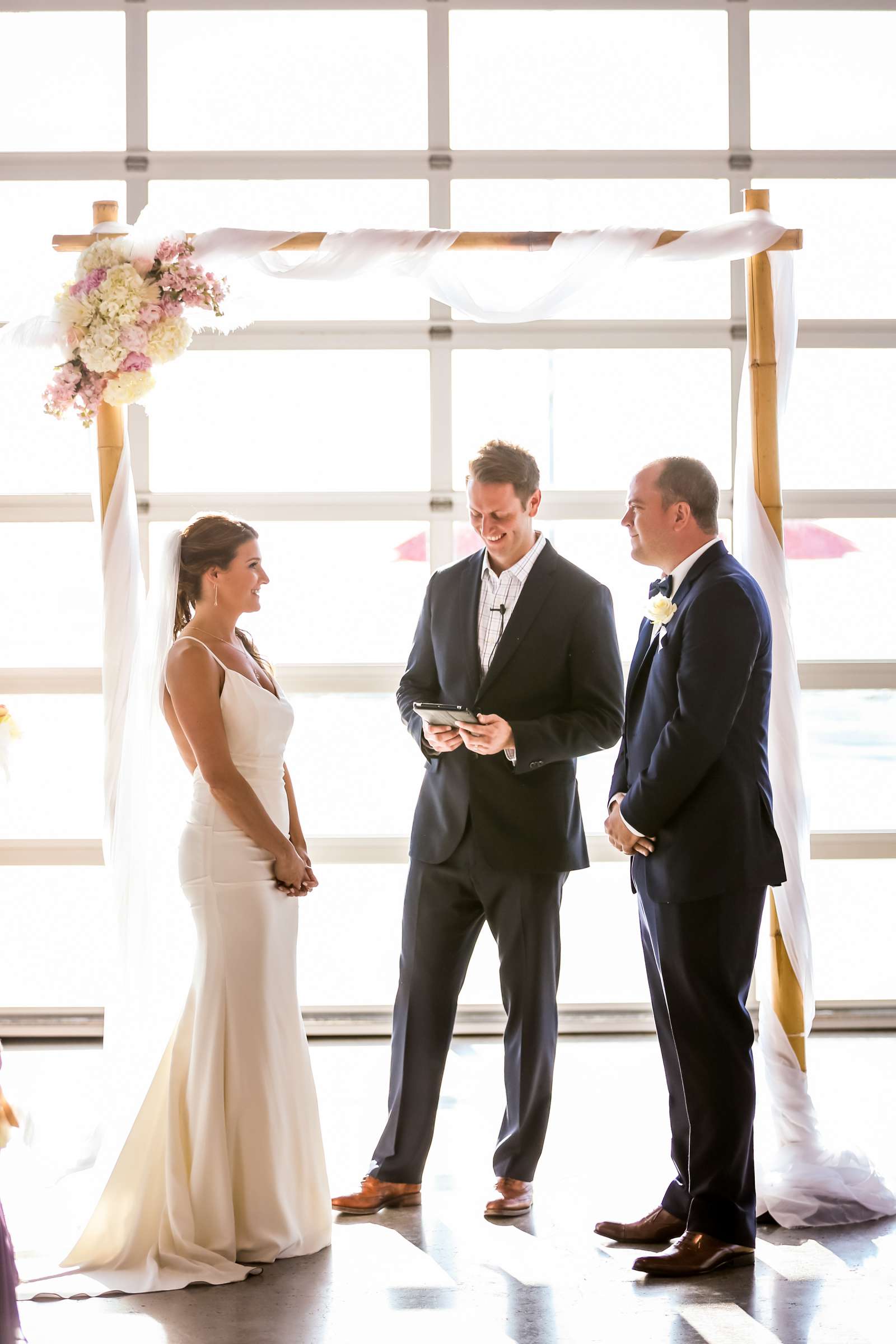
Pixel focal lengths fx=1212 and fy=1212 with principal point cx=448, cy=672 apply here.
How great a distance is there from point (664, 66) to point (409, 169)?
121 cm

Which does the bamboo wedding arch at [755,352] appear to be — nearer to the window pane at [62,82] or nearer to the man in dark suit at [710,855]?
the man in dark suit at [710,855]

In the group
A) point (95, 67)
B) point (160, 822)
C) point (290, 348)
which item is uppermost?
point (95, 67)

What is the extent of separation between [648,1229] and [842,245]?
13.8ft

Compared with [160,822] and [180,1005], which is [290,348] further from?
[180,1005]

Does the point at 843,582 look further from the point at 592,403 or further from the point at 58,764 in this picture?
the point at 58,764

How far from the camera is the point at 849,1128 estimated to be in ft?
12.3

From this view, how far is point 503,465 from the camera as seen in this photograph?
3264 mm

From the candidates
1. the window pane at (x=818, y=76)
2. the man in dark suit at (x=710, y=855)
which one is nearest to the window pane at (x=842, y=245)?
the window pane at (x=818, y=76)

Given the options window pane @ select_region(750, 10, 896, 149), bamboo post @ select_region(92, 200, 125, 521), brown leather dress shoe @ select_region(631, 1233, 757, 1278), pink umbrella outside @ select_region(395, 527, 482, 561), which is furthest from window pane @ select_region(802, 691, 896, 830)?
bamboo post @ select_region(92, 200, 125, 521)

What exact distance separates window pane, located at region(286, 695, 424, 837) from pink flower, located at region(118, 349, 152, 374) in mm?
2213

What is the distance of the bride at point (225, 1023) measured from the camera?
9.41 feet

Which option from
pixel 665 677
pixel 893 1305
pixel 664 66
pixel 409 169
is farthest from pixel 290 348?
pixel 893 1305

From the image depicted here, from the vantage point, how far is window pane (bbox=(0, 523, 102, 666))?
5258 millimetres

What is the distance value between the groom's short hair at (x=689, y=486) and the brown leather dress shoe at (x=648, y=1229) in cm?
172
